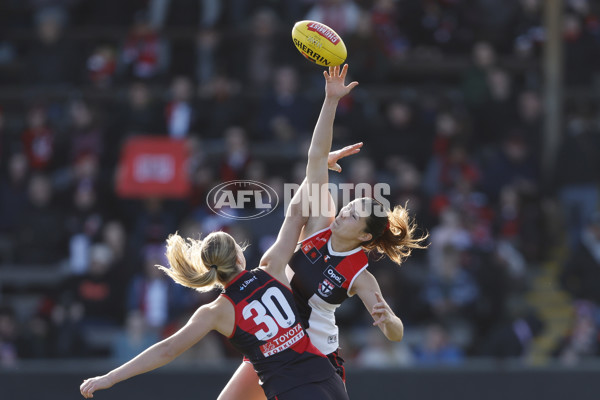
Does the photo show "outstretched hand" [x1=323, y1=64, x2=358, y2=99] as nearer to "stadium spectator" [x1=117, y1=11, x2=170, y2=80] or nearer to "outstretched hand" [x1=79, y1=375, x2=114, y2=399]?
"outstretched hand" [x1=79, y1=375, x2=114, y2=399]

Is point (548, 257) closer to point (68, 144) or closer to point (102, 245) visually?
point (102, 245)

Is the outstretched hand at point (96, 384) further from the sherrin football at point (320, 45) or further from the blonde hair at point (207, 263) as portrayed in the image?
the sherrin football at point (320, 45)

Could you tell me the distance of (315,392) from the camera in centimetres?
524

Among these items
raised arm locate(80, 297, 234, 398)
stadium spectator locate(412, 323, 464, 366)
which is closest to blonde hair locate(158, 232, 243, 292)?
raised arm locate(80, 297, 234, 398)

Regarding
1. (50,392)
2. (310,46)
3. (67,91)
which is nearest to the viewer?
(310,46)

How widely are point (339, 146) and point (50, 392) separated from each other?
14.9ft

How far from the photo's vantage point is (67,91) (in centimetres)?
1279

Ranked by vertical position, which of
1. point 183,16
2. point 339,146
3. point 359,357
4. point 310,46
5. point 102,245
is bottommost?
point 359,357

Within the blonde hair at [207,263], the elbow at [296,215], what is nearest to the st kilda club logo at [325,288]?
the elbow at [296,215]

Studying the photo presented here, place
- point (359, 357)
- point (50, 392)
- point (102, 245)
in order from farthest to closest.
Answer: point (102, 245)
point (359, 357)
point (50, 392)

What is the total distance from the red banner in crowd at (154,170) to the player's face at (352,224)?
5823mm

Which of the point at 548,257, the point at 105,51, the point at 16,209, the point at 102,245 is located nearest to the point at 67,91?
the point at 105,51

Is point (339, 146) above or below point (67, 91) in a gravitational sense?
below

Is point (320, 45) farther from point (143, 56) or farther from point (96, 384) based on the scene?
point (143, 56)
